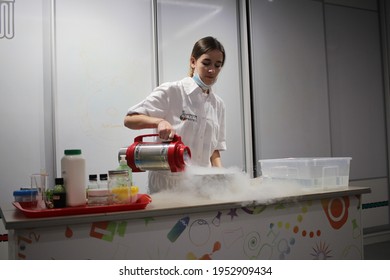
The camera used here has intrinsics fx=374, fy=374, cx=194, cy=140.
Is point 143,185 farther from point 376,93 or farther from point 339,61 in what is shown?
point 376,93

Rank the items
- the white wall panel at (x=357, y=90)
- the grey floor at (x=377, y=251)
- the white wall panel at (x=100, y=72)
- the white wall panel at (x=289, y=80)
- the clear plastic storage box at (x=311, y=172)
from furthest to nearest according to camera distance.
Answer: the white wall panel at (x=357, y=90), the white wall panel at (x=289, y=80), the grey floor at (x=377, y=251), the white wall panel at (x=100, y=72), the clear plastic storage box at (x=311, y=172)

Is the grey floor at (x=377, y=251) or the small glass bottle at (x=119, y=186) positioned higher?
the small glass bottle at (x=119, y=186)

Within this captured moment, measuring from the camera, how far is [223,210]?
1.38 metres

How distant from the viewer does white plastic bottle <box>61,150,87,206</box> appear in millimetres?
1238

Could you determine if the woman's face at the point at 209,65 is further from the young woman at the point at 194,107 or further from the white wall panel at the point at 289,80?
the white wall panel at the point at 289,80

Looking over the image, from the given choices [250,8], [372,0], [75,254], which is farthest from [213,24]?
[75,254]

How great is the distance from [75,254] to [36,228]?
0.14 m

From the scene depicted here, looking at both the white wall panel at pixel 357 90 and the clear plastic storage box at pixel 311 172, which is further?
the white wall panel at pixel 357 90

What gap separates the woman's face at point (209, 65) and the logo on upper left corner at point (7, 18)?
1.35 metres

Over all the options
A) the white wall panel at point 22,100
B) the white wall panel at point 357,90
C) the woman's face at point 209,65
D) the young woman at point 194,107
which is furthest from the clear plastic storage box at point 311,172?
the white wall panel at point 357,90

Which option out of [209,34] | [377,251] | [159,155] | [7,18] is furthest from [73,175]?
[377,251]

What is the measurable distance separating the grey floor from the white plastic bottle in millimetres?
2682

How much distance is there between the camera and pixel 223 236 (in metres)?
1.38

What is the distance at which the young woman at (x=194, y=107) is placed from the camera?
78.7 inches
